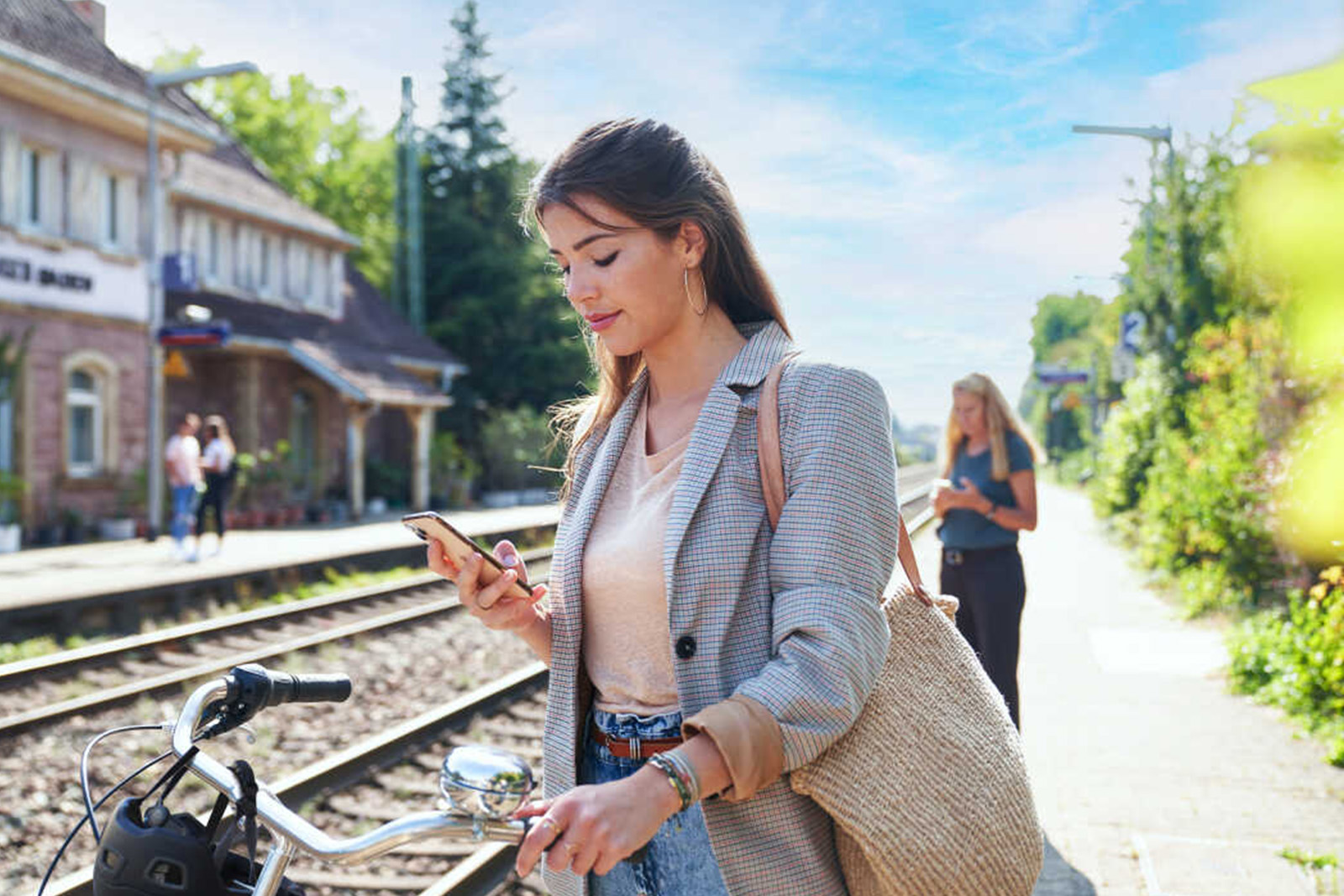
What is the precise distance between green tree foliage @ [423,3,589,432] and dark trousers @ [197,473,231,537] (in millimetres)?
19072

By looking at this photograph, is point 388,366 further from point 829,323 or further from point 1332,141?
point 829,323

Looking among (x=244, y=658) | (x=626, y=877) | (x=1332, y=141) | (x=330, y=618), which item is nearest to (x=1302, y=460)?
(x=1332, y=141)

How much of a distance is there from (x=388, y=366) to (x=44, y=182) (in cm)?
1053

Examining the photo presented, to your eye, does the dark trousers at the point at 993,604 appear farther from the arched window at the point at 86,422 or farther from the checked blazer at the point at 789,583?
the arched window at the point at 86,422

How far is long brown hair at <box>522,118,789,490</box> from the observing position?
1.91 metres

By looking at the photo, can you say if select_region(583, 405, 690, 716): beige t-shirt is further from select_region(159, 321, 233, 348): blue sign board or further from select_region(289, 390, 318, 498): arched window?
select_region(289, 390, 318, 498): arched window

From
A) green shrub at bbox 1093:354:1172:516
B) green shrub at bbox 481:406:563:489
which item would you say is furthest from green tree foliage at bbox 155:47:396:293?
green shrub at bbox 1093:354:1172:516

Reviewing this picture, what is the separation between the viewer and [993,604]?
5.70m

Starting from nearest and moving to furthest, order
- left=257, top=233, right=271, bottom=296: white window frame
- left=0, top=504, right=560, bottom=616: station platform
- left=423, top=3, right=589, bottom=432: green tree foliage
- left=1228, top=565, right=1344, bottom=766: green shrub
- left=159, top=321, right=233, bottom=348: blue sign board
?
1. left=1228, top=565, right=1344, bottom=766: green shrub
2. left=0, top=504, right=560, bottom=616: station platform
3. left=159, top=321, right=233, bottom=348: blue sign board
4. left=257, top=233, right=271, bottom=296: white window frame
5. left=423, top=3, right=589, bottom=432: green tree foliage

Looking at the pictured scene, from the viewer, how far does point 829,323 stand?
7.70ft

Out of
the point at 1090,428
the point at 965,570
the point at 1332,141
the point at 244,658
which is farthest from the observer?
the point at 1090,428

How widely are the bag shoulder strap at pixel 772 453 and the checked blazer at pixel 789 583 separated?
0.01 meters

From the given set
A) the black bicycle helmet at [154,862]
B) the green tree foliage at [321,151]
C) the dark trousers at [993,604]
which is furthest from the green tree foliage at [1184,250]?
the green tree foliage at [321,151]

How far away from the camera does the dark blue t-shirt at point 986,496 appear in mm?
5770
